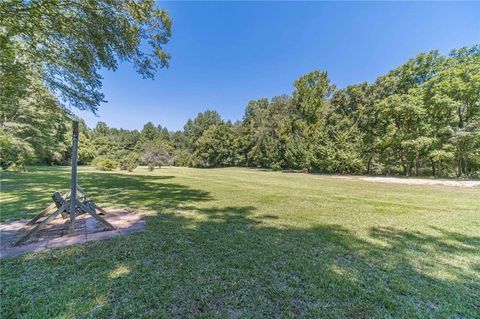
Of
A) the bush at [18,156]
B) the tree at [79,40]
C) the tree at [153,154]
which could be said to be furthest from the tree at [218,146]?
the tree at [79,40]

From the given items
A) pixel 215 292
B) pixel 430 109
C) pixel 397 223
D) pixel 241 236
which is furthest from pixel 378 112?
pixel 215 292

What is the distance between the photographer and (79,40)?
5.94 metres

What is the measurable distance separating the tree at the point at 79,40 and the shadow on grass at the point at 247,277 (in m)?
5.20

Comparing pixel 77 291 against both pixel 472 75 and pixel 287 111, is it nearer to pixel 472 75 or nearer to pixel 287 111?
pixel 472 75

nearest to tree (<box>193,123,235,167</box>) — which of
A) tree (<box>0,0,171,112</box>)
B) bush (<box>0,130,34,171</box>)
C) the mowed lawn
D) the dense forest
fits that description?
the dense forest

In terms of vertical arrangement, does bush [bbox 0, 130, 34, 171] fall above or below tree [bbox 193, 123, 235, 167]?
below

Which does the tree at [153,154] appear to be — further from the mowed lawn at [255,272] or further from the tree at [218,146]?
the mowed lawn at [255,272]

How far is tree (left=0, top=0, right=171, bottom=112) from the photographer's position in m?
4.95

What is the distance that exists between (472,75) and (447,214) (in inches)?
788

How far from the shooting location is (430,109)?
66.5ft

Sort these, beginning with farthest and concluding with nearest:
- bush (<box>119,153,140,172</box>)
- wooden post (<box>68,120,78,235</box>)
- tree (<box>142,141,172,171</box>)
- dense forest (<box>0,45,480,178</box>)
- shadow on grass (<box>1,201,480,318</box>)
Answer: tree (<box>142,141,172,171</box>), bush (<box>119,153,140,172</box>), dense forest (<box>0,45,480,178</box>), wooden post (<box>68,120,78,235</box>), shadow on grass (<box>1,201,480,318</box>)

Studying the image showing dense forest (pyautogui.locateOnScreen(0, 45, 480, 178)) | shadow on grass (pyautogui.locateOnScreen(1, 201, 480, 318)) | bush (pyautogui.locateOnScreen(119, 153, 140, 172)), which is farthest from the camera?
bush (pyautogui.locateOnScreen(119, 153, 140, 172))

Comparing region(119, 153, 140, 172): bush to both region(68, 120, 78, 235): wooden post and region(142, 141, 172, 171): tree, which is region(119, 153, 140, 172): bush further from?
region(68, 120, 78, 235): wooden post

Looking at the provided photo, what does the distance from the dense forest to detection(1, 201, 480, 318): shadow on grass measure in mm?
7045
